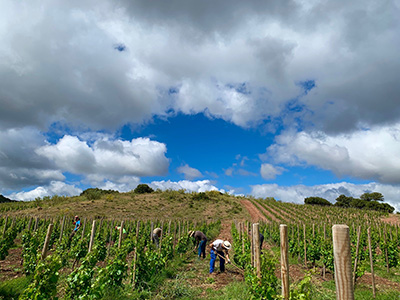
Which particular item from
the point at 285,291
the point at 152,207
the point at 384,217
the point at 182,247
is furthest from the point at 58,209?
the point at 384,217

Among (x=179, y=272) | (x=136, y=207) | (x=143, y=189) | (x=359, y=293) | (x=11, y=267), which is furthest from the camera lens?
(x=143, y=189)

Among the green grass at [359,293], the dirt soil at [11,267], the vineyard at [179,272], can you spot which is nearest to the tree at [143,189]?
the vineyard at [179,272]

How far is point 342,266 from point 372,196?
7852cm

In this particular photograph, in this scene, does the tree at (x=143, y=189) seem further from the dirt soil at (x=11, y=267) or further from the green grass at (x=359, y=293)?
the green grass at (x=359, y=293)

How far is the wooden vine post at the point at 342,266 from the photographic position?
1.96m

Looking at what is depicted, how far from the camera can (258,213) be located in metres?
37.8

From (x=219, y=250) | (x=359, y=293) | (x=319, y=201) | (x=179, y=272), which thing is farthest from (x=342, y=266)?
(x=319, y=201)

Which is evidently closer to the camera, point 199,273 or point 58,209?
point 199,273

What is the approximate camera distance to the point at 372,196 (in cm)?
6556

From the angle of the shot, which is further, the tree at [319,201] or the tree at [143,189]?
the tree at [319,201]

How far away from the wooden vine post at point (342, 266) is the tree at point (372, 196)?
76890 mm

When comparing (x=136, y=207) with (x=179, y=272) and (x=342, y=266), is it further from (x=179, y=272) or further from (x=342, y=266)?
(x=342, y=266)

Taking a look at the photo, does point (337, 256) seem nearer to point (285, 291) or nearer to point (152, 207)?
point (285, 291)

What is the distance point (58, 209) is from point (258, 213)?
2798cm
